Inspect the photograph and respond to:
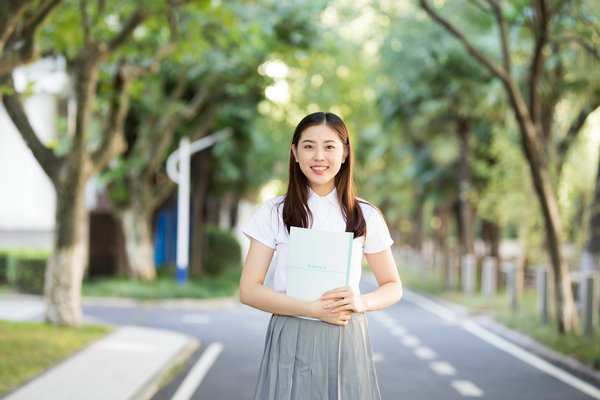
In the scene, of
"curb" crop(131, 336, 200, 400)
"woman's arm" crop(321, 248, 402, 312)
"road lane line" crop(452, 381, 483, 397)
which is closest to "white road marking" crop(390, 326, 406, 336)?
"curb" crop(131, 336, 200, 400)

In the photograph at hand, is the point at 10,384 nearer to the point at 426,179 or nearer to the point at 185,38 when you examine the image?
the point at 185,38

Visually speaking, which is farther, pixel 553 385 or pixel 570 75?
pixel 570 75

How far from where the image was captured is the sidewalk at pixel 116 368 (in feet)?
24.3

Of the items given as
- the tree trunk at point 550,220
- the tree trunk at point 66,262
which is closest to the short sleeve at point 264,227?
the tree trunk at point 550,220

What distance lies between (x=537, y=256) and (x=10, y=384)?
53.5 ft

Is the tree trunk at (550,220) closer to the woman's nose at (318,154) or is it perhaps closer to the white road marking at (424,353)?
the white road marking at (424,353)

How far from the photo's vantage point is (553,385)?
8.68 m

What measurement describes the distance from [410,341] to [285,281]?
9650mm

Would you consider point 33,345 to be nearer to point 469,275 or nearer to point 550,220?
point 550,220

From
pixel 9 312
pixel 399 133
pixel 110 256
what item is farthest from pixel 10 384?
pixel 399 133

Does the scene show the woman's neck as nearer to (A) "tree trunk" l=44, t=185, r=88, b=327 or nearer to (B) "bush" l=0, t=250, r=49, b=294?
(A) "tree trunk" l=44, t=185, r=88, b=327

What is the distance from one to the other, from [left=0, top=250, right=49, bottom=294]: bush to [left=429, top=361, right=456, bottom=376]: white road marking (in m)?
13.6

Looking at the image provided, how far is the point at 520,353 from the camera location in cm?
1129

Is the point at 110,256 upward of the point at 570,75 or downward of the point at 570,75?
downward
